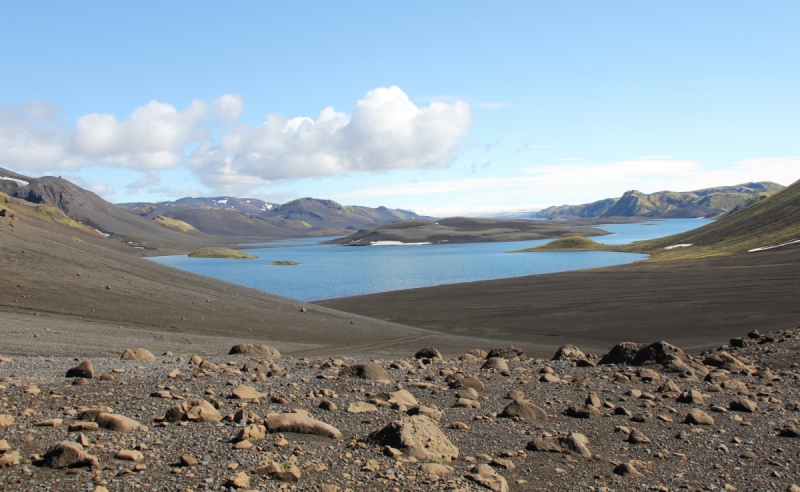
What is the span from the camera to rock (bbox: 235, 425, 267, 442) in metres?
7.34

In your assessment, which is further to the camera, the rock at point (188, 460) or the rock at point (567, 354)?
the rock at point (567, 354)

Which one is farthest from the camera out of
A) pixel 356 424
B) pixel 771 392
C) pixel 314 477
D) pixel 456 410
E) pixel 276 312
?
pixel 276 312

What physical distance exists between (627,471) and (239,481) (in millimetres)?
5792

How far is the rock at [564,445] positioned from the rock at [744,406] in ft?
15.4

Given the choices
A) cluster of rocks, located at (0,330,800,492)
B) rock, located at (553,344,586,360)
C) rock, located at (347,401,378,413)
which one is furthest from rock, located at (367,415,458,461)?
rock, located at (553,344,586,360)

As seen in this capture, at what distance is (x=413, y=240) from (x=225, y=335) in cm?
17302

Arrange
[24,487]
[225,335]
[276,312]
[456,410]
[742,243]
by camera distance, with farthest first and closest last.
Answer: [742,243] → [276,312] → [225,335] → [456,410] → [24,487]

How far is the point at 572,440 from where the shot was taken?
8.39 metres

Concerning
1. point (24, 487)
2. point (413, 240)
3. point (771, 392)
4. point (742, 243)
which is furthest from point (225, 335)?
point (413, 240)

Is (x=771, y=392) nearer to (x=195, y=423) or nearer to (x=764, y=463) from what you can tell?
(x=764, y=463)

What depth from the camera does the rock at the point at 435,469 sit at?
22.8 ft

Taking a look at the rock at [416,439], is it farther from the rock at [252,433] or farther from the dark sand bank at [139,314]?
the dark sand bank at [139,314]

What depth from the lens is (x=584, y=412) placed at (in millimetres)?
10211

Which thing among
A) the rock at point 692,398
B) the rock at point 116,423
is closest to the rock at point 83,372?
the rock at point 116,423
